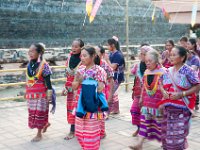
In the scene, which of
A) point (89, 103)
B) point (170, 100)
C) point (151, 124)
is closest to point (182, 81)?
point (170, 100)

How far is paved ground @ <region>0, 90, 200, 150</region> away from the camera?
5047 mm

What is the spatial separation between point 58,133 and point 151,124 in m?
1.82

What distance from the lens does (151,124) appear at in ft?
15.2

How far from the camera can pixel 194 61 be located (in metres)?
6.21

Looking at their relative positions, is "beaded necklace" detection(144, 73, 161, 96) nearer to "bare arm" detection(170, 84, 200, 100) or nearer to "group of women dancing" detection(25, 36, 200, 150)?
"group of women dancing" detection(25, 36, 200, 150)

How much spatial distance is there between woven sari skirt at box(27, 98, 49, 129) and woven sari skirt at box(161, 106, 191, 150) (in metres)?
1.96

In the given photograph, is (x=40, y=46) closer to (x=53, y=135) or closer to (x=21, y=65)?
(x=53, y=135)

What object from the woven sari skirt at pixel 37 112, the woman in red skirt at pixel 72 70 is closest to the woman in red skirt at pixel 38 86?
the woven sari skirt at pixel 37 112

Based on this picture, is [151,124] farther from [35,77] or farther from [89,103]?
[35,77]

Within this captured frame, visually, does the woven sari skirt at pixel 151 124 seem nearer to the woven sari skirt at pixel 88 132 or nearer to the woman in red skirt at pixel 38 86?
the woven sari skirt at pixel 88 132

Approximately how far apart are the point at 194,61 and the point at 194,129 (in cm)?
124

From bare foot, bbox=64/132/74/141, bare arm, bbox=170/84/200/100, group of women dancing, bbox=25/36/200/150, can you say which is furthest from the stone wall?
bare arm, bbox=170/84/200/100

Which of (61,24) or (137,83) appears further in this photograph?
(61,24)

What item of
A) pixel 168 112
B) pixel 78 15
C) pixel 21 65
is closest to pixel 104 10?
pixel 78 15
